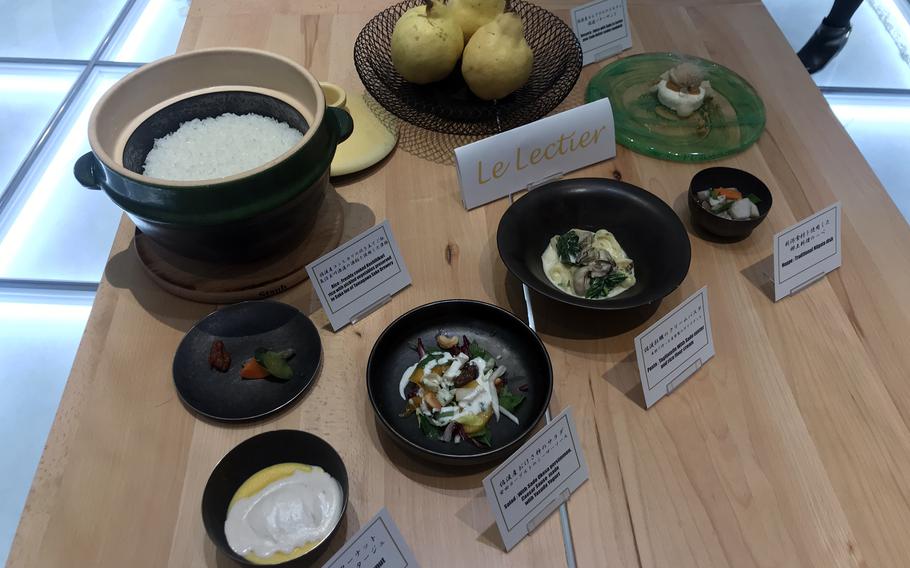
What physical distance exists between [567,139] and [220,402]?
0.71 meters

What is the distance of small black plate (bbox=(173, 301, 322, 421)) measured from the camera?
2.67 feet

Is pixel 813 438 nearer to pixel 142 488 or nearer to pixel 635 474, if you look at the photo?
pixel 635 474

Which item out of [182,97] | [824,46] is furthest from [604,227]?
[824,46]

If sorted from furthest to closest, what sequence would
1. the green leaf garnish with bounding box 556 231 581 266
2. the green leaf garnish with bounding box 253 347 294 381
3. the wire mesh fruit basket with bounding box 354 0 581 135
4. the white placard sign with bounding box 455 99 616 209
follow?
the wire mesh fruit basket with bounding box 354 0 581 135, the white placard sign with bounding box 455 99 616 209, the green leaf garnish with bounding box 556 231 581 266, the green leaf garnish with bounding box 253 347 294 381

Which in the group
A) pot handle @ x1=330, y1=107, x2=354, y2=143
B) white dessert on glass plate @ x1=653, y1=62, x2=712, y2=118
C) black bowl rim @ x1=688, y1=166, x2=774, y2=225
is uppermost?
pot handle @ x1=330, y1=107, x2=354, y2=143

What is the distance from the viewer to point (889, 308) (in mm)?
977

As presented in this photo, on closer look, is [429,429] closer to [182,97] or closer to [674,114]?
[182,97]

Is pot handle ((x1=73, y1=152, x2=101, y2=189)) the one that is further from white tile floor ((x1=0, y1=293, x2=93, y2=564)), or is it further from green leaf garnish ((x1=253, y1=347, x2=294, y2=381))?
white tile floor ((x1=0, y1=293, x2=93, y2=564))

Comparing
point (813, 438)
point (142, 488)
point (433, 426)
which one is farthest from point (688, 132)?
point (142, 488)

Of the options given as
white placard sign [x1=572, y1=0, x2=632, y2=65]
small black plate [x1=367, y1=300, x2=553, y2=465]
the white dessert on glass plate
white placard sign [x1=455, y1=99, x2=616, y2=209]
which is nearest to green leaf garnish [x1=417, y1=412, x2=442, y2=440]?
small black plate [x1=367, y1=300, x2=553, y2=465]

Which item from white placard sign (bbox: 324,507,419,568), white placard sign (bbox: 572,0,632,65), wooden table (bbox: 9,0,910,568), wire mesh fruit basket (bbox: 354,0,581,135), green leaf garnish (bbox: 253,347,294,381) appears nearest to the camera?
white placard sign (bbox: 324,507,419,568)

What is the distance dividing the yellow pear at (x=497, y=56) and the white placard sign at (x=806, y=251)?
510mm

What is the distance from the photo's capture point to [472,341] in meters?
0.88

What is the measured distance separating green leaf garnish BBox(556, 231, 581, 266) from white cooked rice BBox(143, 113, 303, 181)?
418 millimetres
